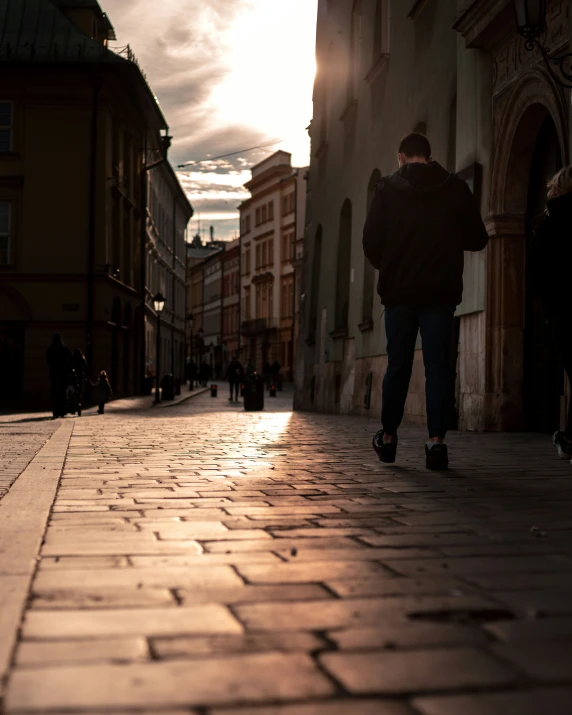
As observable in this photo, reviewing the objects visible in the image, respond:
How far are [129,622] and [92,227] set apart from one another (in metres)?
29.1

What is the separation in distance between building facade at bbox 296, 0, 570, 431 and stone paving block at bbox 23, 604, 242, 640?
744cm

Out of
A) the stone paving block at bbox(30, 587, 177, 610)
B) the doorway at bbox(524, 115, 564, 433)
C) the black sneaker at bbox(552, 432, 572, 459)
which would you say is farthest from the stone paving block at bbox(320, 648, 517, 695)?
the doorway at bbox(524, 115, 564, 433)

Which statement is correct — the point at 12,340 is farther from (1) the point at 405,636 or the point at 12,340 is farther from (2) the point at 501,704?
(2) the point at 501,704

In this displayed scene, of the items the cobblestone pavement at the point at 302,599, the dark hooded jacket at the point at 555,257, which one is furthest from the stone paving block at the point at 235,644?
the dark hooded jacket at the point at 555,257

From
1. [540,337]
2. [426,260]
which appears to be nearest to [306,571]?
[426,260]

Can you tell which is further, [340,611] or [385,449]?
[385,449]

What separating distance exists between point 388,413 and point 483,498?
5.35 feet

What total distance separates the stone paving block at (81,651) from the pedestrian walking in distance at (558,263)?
A: 197 inches

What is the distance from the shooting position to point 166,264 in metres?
56.0

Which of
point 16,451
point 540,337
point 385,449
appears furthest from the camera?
point 540,337

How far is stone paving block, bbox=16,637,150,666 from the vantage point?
2.34 metres

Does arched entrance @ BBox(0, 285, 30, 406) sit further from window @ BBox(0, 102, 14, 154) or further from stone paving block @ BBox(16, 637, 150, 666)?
stone paving block @ BBox(16, 637, 150, 666)

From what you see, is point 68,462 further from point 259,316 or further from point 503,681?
point 259,316

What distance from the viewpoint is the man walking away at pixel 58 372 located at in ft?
62.5
